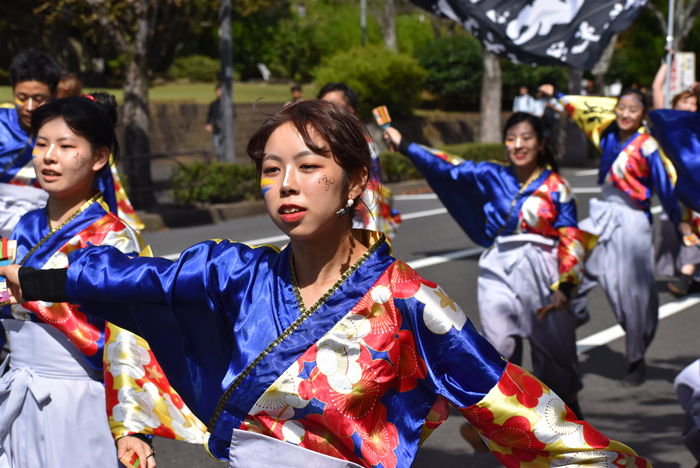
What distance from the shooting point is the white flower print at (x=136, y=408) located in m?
2.41

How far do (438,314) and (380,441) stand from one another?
34cm

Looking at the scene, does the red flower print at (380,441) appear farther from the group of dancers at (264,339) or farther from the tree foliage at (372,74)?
the tree foliage at (372,74)

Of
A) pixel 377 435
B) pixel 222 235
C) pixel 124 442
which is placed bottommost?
pixel 222 235

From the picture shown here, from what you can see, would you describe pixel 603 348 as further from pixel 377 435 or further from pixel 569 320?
pixel 377 435

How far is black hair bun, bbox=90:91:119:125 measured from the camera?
10.2ft

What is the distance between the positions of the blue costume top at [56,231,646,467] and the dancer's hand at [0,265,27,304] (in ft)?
1.55

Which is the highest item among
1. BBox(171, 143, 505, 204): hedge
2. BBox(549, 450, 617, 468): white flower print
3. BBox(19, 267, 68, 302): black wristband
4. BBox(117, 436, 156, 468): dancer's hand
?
BBox(19, 267, 68, 302): black wristband

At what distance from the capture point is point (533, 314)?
431 cm

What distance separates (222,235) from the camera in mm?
10641

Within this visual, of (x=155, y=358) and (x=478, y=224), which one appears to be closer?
(x=155, y=358)

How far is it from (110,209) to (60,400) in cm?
78

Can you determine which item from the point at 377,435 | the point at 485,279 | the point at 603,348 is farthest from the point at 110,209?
the point at 603,348

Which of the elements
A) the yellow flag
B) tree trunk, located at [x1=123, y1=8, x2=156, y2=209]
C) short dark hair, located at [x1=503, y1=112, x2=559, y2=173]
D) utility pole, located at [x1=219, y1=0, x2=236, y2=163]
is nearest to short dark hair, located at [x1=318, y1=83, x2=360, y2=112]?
short dark hair, located at [x1=503, y1=112, x2=559, y2=173]

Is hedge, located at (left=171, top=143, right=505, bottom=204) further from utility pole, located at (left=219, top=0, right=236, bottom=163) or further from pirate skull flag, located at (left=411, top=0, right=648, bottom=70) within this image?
pirate skull flag, located at (left=411, top=0, right=648, bottom=70)
